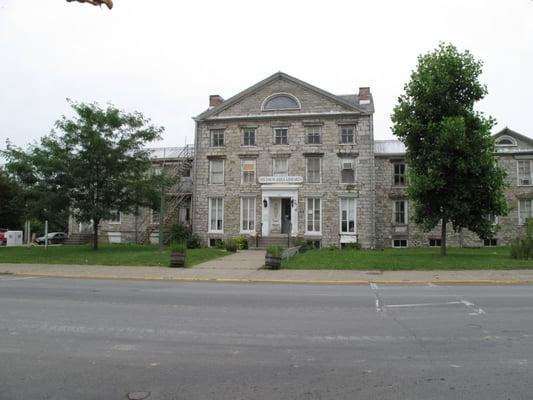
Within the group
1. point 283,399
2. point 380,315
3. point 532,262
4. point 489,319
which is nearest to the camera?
point 283,399

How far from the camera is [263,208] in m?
31.1

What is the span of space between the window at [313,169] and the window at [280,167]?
1.48 m

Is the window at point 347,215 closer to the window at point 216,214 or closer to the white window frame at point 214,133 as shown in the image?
the window at point 216,214

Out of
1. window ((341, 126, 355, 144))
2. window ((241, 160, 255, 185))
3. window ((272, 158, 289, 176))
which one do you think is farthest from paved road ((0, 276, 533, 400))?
window ((241, 160, 255, 185))

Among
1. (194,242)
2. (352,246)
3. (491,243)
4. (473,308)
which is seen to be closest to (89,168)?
(194,242)

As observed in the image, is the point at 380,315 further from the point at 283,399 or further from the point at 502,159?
the point at 502,159

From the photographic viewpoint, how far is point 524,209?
3234cm

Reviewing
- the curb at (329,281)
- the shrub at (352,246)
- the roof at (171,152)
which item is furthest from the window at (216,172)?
the curb at (329,281)

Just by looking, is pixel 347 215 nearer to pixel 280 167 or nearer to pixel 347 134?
pixel 347 134

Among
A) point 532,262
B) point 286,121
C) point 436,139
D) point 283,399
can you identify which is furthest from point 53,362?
point 286,121

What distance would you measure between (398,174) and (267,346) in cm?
2901

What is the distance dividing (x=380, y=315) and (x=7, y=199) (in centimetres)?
3690

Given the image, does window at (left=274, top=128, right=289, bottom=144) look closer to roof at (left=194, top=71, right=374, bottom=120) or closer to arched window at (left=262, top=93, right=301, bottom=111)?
arched window at (left=262, top=93, right=301, bottom=111)

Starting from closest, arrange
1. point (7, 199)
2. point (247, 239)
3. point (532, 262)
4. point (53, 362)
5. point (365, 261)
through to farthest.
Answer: point (53, 362), point (532, 262), point (365, 261), point (247, 239), point (7, 199)
